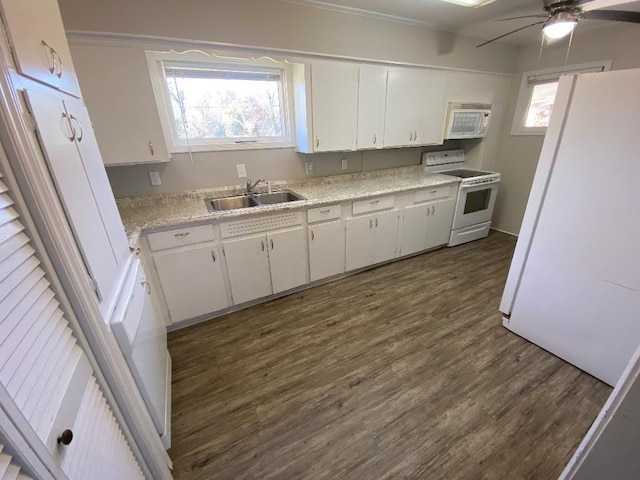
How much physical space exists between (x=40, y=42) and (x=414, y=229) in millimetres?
3134

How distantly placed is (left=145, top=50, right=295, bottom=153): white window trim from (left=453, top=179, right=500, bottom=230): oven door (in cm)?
225

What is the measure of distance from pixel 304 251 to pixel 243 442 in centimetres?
152

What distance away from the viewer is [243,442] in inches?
57.0

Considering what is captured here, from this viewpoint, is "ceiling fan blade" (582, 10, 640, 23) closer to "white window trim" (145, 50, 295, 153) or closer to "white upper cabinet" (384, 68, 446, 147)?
"white upper cabinet" (384, 68, 446, 147)

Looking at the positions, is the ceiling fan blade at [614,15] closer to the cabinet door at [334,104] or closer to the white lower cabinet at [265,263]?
the cabinet door at [334,104]

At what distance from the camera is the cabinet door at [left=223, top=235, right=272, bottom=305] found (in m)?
2.25

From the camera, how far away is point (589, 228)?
163cm

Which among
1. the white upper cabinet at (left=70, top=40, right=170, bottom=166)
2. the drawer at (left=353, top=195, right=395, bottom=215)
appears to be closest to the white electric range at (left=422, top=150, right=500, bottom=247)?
the drawer at (left=353, top=195, right=395, bottom=215)

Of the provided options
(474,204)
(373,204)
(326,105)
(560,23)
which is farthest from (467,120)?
(326,105)

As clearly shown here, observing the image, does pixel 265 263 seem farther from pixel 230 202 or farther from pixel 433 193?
pixel 433 193

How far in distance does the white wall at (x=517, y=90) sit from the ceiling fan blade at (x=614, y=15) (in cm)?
153

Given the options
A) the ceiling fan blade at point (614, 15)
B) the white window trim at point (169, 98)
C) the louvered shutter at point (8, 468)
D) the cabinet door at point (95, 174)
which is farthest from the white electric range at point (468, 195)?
the louvered shutter at point (8, 468)

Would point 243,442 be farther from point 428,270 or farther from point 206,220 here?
point 428,270

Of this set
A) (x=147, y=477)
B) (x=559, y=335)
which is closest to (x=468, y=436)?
(x=559, y=335)
